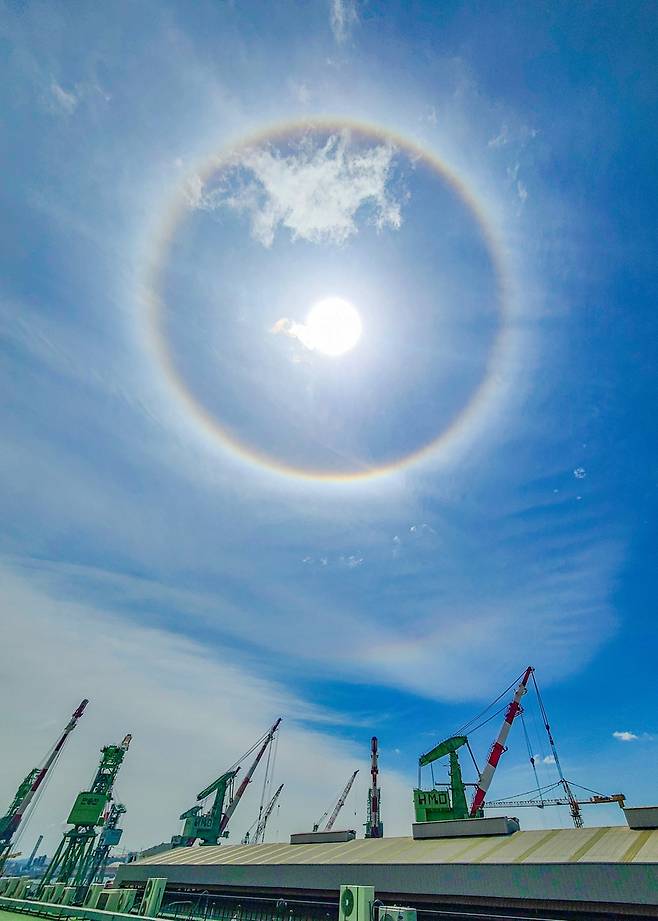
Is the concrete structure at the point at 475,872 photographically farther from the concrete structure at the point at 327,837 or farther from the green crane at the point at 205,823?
the green crane at the point at 205,823

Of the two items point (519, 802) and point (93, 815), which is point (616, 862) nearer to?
point (93, 815)

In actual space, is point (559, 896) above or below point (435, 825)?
below

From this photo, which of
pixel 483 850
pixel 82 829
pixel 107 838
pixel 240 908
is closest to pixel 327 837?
pixel 240 908

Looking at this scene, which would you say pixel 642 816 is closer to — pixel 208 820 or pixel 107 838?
pixel 208 820

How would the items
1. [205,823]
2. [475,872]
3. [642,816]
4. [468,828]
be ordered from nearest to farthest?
[475,872] → [642,816] → [468,828] → [205,823]

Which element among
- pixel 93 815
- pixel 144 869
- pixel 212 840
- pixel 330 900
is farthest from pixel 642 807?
pixel 212 840

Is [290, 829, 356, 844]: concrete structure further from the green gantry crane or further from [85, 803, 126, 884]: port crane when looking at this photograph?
[85, 803, 126, 884]: port crane
